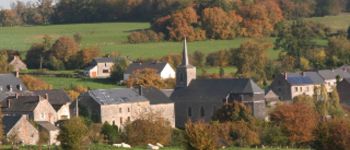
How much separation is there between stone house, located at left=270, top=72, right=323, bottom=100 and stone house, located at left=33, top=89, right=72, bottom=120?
2237 centimetres

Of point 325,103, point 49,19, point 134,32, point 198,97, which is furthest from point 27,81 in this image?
point 49,19

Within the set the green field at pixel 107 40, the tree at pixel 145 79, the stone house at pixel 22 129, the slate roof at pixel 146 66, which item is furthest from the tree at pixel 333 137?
the green field at pixel 107 40

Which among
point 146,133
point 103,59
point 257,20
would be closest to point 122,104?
point 146,133

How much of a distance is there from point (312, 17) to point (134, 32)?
88.9ft

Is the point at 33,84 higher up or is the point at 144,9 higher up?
the point at 144,9

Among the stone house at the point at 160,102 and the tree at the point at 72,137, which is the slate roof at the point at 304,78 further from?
the tree at the point at 72,137

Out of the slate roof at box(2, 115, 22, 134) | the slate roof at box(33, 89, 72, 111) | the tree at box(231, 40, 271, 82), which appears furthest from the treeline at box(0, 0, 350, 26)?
the slate roof at box(2, 115, 22, 134)

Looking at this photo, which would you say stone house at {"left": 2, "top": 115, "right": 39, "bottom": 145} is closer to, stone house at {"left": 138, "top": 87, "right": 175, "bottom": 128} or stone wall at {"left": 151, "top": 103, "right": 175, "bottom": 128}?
stone wall at {"left": 151, "top": 103, "right": 175, "bottom": 128}

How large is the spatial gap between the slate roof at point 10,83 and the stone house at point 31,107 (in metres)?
8.26

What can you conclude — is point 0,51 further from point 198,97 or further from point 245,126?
point 245,126

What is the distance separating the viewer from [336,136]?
4484cm

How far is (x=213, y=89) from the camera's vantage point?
79.5 meters

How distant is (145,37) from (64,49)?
1493 centimetres

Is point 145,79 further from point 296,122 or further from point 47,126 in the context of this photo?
point 47,126
